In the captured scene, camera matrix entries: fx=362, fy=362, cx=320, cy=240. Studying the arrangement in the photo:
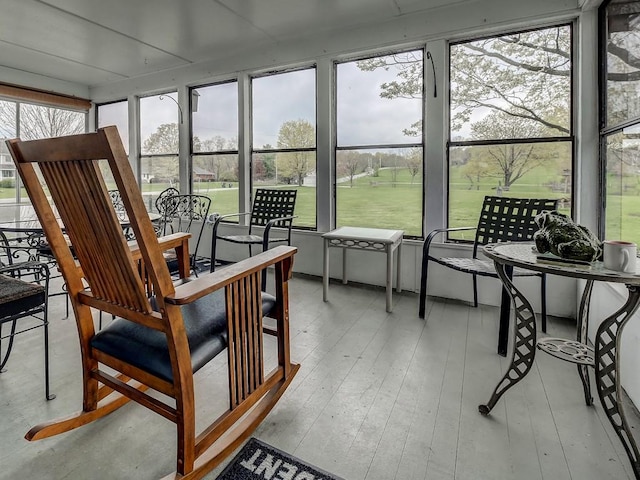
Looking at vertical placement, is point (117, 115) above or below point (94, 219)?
above

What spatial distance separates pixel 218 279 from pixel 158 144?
4496 mm

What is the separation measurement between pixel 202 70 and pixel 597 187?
4.18 metres

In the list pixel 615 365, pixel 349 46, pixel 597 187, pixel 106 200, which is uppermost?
pixel 349 46

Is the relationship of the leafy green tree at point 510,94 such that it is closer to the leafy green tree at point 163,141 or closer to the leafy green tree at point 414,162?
the leafy green tree at point 414,162

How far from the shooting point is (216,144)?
451cm

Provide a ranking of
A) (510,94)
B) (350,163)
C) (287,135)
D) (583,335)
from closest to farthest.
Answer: (583,335), (510,94), (350,163), (287,135)

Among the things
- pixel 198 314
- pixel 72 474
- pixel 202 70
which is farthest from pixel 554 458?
pixel 202 70

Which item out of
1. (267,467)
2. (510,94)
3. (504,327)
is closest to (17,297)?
(267,467)

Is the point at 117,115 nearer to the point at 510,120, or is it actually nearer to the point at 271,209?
the point at 271,209

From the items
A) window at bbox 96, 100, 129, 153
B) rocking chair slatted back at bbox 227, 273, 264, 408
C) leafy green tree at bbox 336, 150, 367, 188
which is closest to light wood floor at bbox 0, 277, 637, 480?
rocking chair slatted back at bbox 227, 273, 264, 408

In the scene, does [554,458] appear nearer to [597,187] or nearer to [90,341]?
[90,341]

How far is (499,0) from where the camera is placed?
279 cm

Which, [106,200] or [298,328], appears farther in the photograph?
[298,328]

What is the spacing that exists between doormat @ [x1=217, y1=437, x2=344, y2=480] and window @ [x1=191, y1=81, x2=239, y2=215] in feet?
11.0
